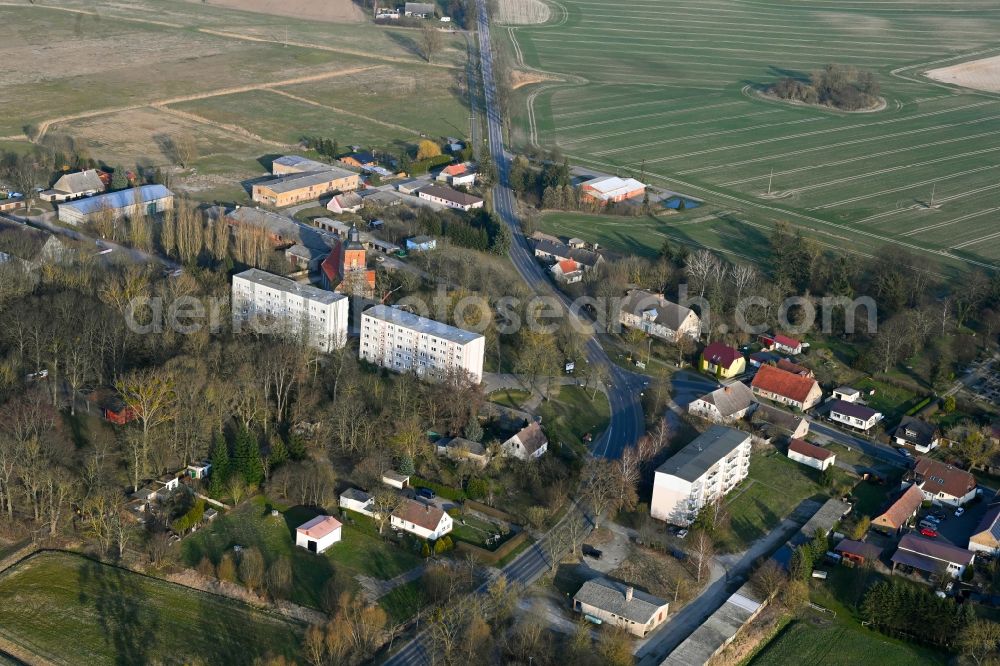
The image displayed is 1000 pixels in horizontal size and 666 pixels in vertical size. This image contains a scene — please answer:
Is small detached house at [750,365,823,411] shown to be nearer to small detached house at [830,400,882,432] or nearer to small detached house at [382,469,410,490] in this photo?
small detached house at [830,400,882,432]

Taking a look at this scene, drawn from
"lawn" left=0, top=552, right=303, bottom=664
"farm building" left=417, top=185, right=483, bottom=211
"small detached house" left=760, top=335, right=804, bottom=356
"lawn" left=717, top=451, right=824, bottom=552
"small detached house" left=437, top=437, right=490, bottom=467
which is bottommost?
"lawn" left=0, top=552, right=303, bottom=664

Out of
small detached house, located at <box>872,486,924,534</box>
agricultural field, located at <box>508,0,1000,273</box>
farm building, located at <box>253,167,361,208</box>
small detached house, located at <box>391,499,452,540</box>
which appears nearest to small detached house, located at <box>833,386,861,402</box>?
small detached house, located at <box>872,486,924,534</box>

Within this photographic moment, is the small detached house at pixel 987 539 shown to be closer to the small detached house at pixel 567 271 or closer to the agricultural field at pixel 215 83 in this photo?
the small detached house at pixel 567 271

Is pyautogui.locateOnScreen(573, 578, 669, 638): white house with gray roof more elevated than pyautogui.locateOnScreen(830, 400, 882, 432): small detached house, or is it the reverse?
pyautogui.locateOnScreen(830, 400, 882, 432): small detached house

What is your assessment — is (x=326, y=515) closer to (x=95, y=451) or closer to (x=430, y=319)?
(x=95, y=451)

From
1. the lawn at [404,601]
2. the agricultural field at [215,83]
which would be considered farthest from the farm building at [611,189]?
the lawn at [404,601]

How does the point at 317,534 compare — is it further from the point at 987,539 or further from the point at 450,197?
the point at 450,197

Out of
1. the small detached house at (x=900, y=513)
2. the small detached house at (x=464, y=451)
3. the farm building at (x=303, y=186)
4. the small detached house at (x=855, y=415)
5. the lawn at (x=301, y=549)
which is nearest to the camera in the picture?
the lawn at (x=301, y=549)
